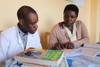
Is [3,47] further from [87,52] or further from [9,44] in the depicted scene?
[87,52]

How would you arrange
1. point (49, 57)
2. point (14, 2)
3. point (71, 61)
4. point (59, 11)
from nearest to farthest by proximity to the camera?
point (49, 57) → point (71, 61) → point (14, 2) → point (59, 11)

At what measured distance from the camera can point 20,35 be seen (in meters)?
1.06

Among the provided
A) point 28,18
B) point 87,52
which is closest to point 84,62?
point 87,52

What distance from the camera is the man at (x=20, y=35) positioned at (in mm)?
947

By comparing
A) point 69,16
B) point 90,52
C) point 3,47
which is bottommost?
point 90,52

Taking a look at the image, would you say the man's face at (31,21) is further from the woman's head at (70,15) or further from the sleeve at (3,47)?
the woman's head at (70,15)

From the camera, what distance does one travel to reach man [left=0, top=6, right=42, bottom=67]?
947 millimetres

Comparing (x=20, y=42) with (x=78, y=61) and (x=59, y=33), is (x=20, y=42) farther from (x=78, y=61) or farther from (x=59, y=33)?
(x=59, y=33)

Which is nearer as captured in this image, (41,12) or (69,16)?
(69,16)

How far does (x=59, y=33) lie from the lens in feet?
5.41

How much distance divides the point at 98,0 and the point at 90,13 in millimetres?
286

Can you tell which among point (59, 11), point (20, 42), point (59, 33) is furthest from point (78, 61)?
point (59, 11)

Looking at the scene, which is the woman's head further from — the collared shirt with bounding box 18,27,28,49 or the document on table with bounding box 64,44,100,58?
the collared shirt with bounding box 18,27,28,49

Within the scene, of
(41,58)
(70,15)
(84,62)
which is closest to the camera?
(41,58)
